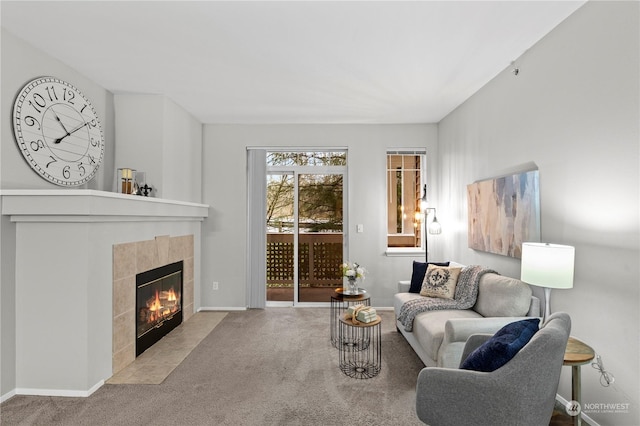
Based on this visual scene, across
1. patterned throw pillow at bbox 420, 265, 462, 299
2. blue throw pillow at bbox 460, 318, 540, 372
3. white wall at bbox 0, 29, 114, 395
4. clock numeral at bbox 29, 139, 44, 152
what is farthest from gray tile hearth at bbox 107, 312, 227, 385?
patterned throw pillow at bbox 420, 265, 462, 299

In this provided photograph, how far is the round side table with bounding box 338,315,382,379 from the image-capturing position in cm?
267

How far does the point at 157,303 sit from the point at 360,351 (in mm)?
2203

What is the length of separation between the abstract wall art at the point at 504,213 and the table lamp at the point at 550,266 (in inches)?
23.4

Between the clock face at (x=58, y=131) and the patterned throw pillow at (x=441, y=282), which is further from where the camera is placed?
the patterned throw pillow at (x=441, y=282)

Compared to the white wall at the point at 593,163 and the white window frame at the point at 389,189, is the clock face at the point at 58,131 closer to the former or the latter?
the white window frame at the point at 389,189

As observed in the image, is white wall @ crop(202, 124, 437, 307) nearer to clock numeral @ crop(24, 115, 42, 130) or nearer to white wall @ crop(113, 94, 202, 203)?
white wall @ crop(113, 94, 202, 203)

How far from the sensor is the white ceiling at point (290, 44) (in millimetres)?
2133

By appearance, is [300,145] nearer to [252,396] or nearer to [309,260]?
[309,260]

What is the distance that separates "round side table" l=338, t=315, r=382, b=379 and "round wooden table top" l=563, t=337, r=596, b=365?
1215 millimetres

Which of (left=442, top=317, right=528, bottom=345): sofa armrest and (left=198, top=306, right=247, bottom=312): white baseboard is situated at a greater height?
(left=442, top=317, right=528, bottom=345): sofa armrest

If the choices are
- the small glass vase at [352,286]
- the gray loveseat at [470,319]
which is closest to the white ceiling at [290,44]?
the gray loveseat at [470,319]

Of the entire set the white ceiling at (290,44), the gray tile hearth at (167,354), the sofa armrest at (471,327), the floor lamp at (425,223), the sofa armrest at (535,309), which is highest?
the white ceiling at (290,44)

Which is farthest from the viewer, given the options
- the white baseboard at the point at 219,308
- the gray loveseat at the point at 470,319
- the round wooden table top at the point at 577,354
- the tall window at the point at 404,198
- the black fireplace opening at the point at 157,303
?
the tall window at the point at 404,198

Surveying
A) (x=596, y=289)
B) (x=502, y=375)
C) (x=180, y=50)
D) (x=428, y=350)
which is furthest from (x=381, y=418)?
(x=180, y=50)
